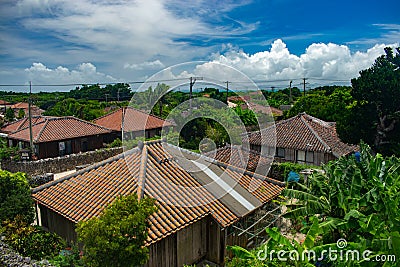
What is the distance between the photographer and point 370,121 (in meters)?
19.6

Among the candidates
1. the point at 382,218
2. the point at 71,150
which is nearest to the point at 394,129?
the point at 382,218

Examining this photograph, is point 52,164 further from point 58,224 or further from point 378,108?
point 378,108

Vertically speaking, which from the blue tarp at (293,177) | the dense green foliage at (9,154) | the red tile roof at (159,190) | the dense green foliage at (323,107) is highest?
the dense green foliage at (323,107)

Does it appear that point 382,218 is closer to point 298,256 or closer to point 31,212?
point 298,256

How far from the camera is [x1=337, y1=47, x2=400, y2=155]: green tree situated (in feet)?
60.7

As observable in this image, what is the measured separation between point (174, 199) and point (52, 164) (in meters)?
16.7

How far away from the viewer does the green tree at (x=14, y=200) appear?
10.7 meters

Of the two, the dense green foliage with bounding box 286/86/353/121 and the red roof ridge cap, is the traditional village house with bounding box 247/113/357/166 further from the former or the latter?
the dense green foliage with bounding box 286/86/353/121

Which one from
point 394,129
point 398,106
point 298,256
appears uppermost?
point 398,106

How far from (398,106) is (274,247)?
14970 millimetres

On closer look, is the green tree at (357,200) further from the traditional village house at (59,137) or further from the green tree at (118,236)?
the traditional village house at (59,137)

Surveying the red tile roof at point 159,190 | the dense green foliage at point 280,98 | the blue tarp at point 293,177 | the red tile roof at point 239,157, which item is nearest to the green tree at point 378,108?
the blue tarp at point 293,177

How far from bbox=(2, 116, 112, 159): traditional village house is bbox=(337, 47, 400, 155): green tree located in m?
20.9

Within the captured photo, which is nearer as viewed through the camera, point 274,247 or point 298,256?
point 298,256
